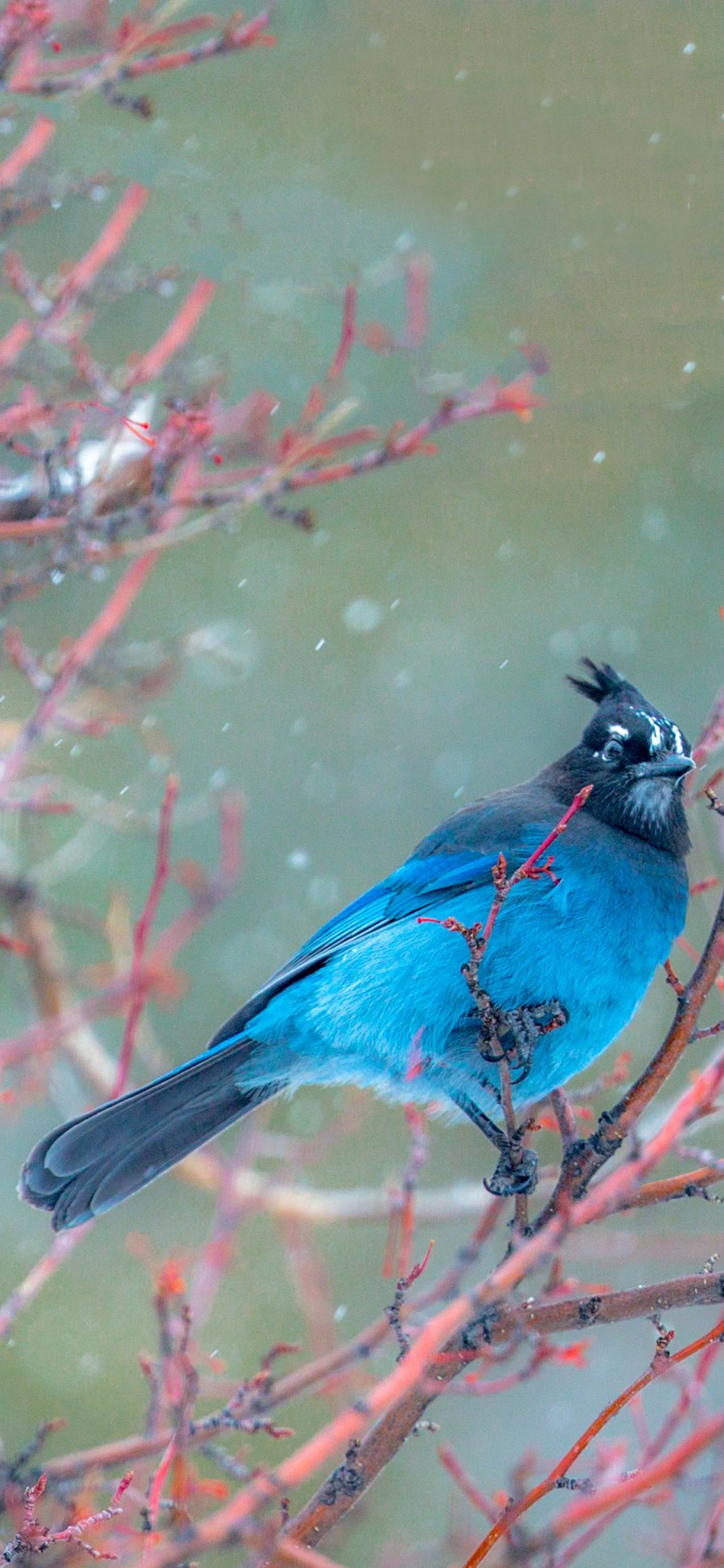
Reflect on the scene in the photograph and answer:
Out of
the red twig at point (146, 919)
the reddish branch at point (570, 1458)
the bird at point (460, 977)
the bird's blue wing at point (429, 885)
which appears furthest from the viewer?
the bird's blue wing at point (429, 885)

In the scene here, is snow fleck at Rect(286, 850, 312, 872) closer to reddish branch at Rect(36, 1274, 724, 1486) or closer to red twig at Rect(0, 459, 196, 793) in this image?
red twig at Rect(0, 459, 196, 793)

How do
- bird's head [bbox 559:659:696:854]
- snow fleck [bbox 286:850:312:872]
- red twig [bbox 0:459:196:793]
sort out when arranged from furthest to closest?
snow fleck [bbox 286:850:312:872]
bird's head [bbox 559:659:696:854]
red twig [bbox 0:459:196:793]

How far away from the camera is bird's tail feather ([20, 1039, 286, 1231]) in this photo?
317cm

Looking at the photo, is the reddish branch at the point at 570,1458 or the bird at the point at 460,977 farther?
the bird at the point at 460,977

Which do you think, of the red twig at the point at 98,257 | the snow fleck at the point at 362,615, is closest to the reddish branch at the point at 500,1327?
the red twig at the point at 98,257

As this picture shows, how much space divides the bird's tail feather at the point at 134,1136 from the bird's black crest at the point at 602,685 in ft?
3.99

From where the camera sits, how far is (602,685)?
3785mm

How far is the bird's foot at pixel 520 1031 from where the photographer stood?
2.68 m

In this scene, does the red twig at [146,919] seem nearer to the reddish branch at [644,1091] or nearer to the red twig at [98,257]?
the reddish branch at [644,1091]

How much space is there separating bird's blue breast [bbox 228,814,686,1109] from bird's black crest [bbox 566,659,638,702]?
38 centimetres

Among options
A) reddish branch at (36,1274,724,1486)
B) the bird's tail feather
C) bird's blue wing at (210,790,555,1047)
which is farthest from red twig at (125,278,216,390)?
reddish branch at (36,1274,724,1486)

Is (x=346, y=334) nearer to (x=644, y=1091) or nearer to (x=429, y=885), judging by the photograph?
(x=429, y=885)

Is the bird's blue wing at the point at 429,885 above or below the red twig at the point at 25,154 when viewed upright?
below

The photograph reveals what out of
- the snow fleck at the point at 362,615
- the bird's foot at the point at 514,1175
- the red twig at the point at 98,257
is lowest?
the snow fleck at the point at 362,615
